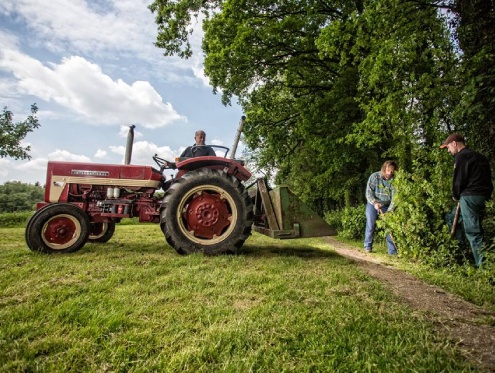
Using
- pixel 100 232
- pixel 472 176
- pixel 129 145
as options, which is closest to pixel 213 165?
pixel 129 145

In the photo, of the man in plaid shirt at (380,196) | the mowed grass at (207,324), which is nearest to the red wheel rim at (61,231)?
the mowed grass at (207,324)

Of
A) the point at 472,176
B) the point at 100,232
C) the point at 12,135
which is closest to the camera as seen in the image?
the point at 472,176

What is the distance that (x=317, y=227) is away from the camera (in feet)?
13.5

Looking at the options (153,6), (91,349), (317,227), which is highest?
(153,6)

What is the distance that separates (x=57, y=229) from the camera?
3.88 meters

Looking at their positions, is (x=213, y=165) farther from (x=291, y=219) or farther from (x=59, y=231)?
(x=59, y=231)

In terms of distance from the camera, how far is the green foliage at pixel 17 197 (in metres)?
28.3

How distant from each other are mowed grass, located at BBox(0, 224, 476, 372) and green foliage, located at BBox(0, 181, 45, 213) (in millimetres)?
29670

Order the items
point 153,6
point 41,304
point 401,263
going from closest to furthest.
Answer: point 41,304
point 401,263
point 153,6

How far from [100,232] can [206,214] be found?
7.59ft

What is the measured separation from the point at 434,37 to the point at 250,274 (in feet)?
22.8

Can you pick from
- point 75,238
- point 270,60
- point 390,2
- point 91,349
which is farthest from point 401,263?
point 270,60

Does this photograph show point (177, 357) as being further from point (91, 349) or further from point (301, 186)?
point (301, 186)

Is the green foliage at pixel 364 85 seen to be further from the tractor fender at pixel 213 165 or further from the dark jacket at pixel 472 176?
the tractor fender at pixel 213 165
